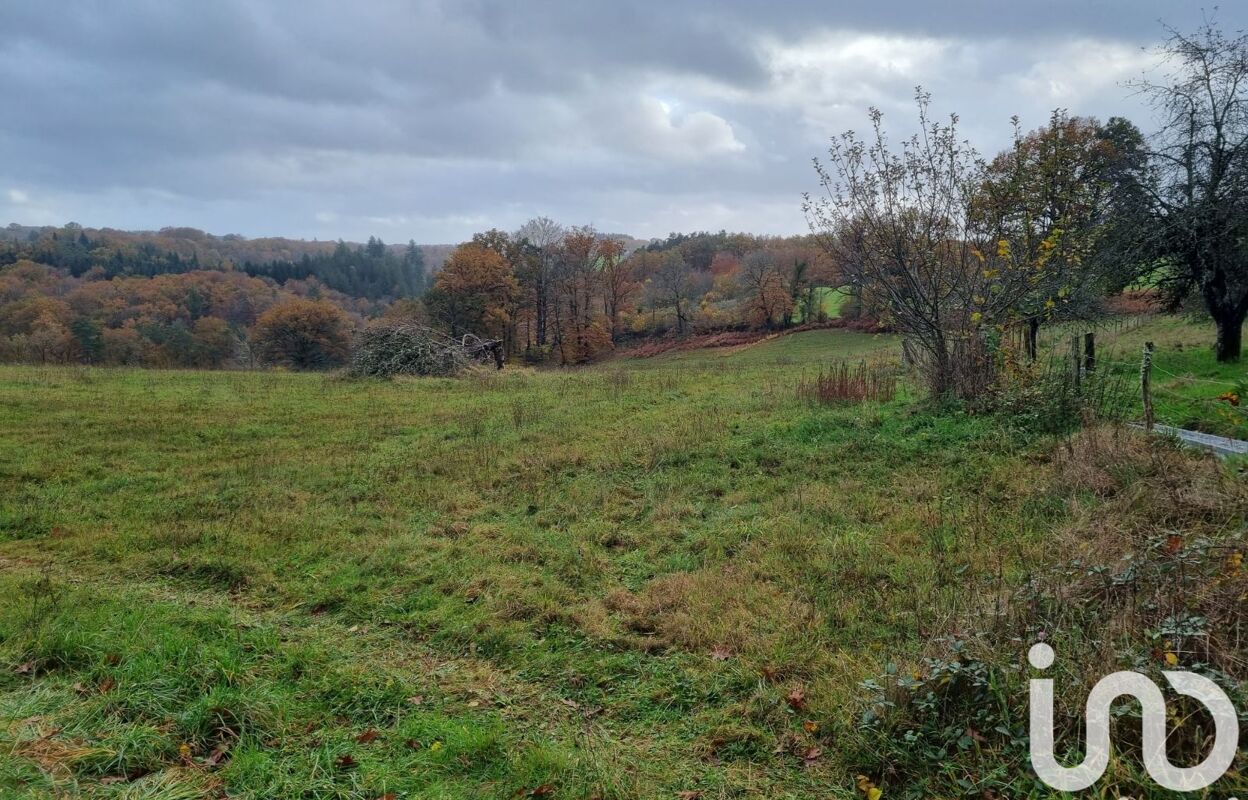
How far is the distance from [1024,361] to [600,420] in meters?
7.61

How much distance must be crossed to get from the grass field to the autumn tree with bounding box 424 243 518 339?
3233 cm

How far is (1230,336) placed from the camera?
12.6 meters

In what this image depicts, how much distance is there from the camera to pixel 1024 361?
32.2 ft

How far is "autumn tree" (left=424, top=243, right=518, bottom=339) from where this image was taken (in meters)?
42.4

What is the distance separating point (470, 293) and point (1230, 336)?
38992mm

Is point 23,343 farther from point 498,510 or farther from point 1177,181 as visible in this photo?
point 1177,181

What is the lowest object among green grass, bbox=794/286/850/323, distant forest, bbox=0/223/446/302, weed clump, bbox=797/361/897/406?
weed clump, bbox=797/361/897/406

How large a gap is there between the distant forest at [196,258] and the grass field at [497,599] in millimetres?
66646

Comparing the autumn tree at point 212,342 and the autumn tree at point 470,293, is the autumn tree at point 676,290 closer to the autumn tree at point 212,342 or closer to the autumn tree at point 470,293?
the autumn tree at point 470,293

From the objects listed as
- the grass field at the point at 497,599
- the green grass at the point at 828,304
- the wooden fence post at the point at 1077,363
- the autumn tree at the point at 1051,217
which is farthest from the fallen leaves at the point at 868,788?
the green grass at the point at 828,304

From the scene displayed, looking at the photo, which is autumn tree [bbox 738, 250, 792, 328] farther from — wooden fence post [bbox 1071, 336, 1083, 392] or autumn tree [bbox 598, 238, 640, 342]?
wooden fence post [bbox 1071, 336, 1083, 392]

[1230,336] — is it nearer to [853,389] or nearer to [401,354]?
[853,389]

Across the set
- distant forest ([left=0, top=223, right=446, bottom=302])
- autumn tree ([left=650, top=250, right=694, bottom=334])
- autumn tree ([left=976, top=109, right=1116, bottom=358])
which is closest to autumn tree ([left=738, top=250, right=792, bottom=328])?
autumn tree ([left=650, top=250, right=694, bottom=334])

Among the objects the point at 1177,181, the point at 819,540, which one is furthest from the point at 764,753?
the point at 1177,181
